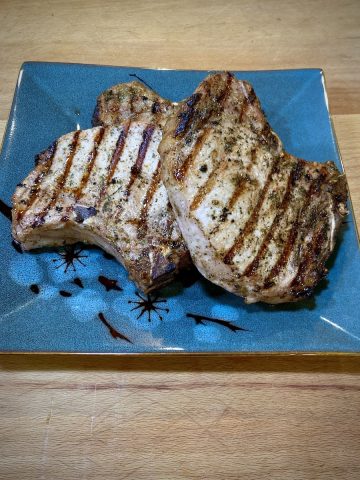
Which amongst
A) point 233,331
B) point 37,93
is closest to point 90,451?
point 233,331

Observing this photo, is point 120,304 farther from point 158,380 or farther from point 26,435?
point 26,435

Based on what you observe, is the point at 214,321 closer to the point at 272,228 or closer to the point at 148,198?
the point at 272,228

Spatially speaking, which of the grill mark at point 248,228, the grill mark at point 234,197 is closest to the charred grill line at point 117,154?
the grill mark at point 234,197

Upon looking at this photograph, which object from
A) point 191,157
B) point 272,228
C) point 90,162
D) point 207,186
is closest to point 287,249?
point 272,228

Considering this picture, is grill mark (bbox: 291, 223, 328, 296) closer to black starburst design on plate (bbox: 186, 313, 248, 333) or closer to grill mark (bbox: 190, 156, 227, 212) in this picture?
black starburst design on plate (bbox: 186, 313, 248, 333)

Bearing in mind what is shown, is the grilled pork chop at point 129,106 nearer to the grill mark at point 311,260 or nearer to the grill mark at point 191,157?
the grill mark at point 191,157
